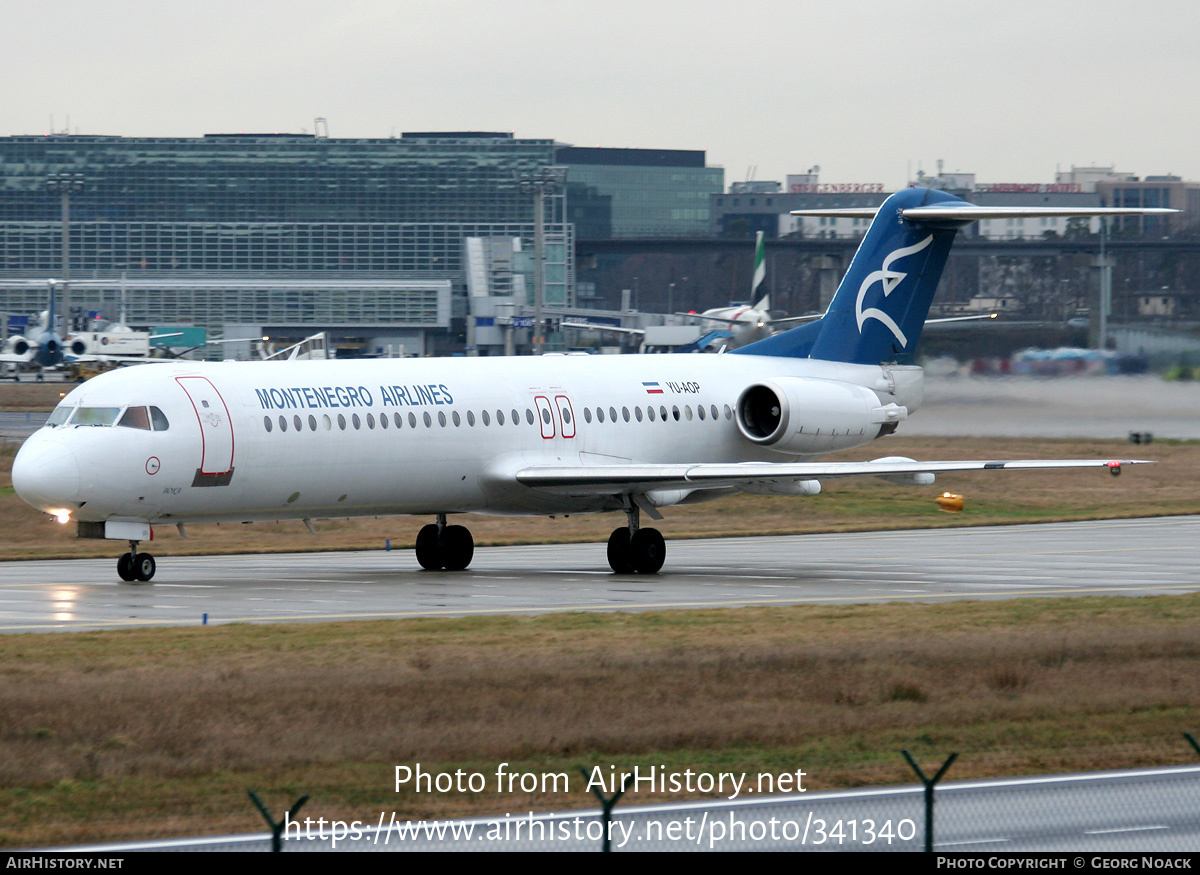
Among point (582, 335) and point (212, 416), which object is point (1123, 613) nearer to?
point (212, 416)

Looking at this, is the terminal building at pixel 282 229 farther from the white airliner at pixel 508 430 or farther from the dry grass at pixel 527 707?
the dry grass at pixel 527 707

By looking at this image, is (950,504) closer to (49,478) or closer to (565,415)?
(565,415)

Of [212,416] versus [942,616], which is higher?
[212,416]

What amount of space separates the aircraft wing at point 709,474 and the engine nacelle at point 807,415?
7.83 feet

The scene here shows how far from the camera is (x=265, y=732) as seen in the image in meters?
15.1

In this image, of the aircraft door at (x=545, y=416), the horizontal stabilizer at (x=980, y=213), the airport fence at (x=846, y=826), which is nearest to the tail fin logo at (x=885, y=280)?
the horizontal stabilizer at (x=980, y=213)

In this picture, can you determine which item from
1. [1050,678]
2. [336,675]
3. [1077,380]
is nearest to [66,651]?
[336,675]

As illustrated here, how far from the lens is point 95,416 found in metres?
27.3

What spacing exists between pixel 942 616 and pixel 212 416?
1206 cm

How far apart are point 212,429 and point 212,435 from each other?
0.11 meters

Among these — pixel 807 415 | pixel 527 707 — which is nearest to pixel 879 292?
pixel 807 415

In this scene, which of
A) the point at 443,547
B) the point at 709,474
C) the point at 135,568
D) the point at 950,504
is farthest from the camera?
the point at 950,504

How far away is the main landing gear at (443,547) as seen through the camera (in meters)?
31.8

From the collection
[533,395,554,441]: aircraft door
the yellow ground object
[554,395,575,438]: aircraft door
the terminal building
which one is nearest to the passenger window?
[533,395,554,441]: aircraft door
